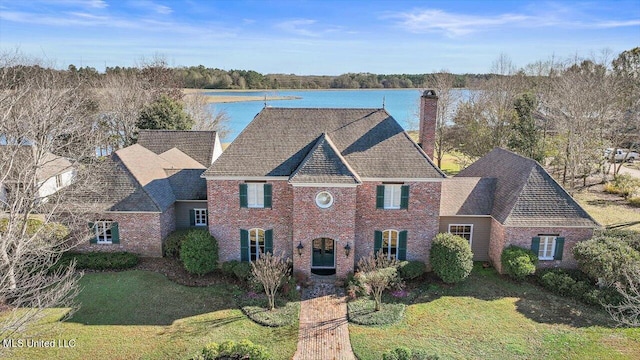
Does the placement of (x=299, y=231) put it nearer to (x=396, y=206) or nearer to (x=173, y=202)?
(x=396, y=206)

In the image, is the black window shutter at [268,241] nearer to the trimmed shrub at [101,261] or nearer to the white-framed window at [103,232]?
the trimmed shrub at [101,261]

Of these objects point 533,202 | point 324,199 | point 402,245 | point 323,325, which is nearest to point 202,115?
point 324,199

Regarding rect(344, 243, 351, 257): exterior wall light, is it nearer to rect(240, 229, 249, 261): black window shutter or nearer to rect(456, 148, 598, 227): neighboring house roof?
rect(240, 229, 249, 261): black window shutter

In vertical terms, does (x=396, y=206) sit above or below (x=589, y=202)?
above

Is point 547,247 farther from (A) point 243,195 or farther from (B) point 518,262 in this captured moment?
(A) point 243,195

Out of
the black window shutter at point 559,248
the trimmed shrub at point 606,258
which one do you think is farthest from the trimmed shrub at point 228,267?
the trimmed shrub at point 606,258

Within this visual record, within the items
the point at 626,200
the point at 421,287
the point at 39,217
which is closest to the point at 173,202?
the point at 39,217
